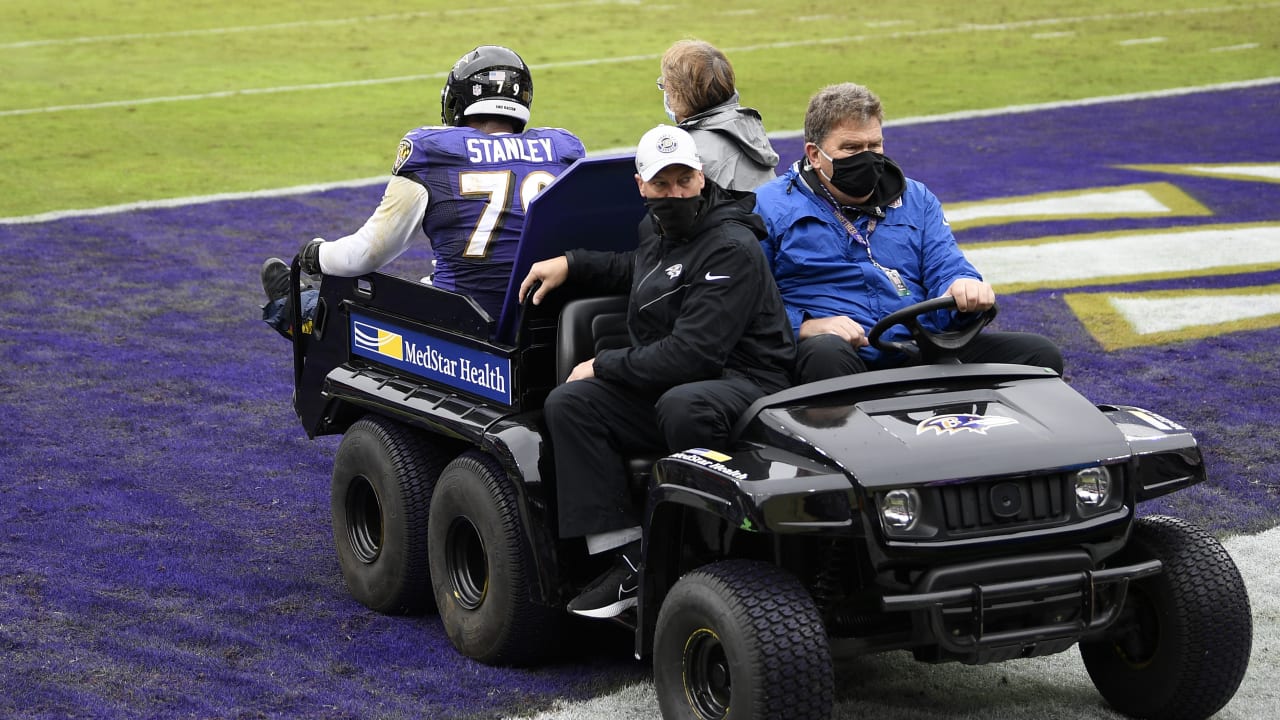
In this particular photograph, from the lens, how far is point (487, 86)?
565 cm

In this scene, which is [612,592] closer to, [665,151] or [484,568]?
[484,568]

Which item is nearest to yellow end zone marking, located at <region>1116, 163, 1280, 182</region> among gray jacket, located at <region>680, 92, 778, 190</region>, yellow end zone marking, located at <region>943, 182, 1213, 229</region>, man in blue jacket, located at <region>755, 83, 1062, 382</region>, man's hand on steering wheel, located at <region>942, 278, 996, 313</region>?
yellow end zone marking, located at <region>943, 182, 1213, 229</region>

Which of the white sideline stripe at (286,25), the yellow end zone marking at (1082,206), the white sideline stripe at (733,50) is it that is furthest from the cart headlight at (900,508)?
the white sideline stripe at (286,25)

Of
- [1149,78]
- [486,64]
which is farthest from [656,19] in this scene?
[486,64]

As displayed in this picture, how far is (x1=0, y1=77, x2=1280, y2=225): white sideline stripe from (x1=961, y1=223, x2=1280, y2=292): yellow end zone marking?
4607 mm

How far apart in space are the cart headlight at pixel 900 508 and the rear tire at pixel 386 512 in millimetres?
1951

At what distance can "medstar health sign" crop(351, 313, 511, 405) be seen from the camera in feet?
16.9

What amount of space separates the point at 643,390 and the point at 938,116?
13.5 meters

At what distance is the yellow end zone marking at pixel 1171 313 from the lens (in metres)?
9.32

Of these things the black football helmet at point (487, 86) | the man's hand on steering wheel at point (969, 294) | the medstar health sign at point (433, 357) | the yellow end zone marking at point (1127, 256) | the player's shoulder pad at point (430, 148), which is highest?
the black football helmet at point (487, 86)

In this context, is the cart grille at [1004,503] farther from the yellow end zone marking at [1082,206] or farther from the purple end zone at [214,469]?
the yellow end zone marking at [1082,206]

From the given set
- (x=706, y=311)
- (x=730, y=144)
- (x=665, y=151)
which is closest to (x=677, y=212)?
(x=665, y=151)

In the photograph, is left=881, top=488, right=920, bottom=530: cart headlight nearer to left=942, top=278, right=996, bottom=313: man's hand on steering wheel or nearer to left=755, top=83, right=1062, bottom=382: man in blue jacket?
left=942, top=278, right=996, bottom=313: man's hand on steering wheel

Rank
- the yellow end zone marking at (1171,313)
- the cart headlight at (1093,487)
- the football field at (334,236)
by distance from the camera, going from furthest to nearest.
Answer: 1. the yellow end zone marking at (1171,313)
2. the football field at (334,236)
3. the cart headlight at (1093,487)
